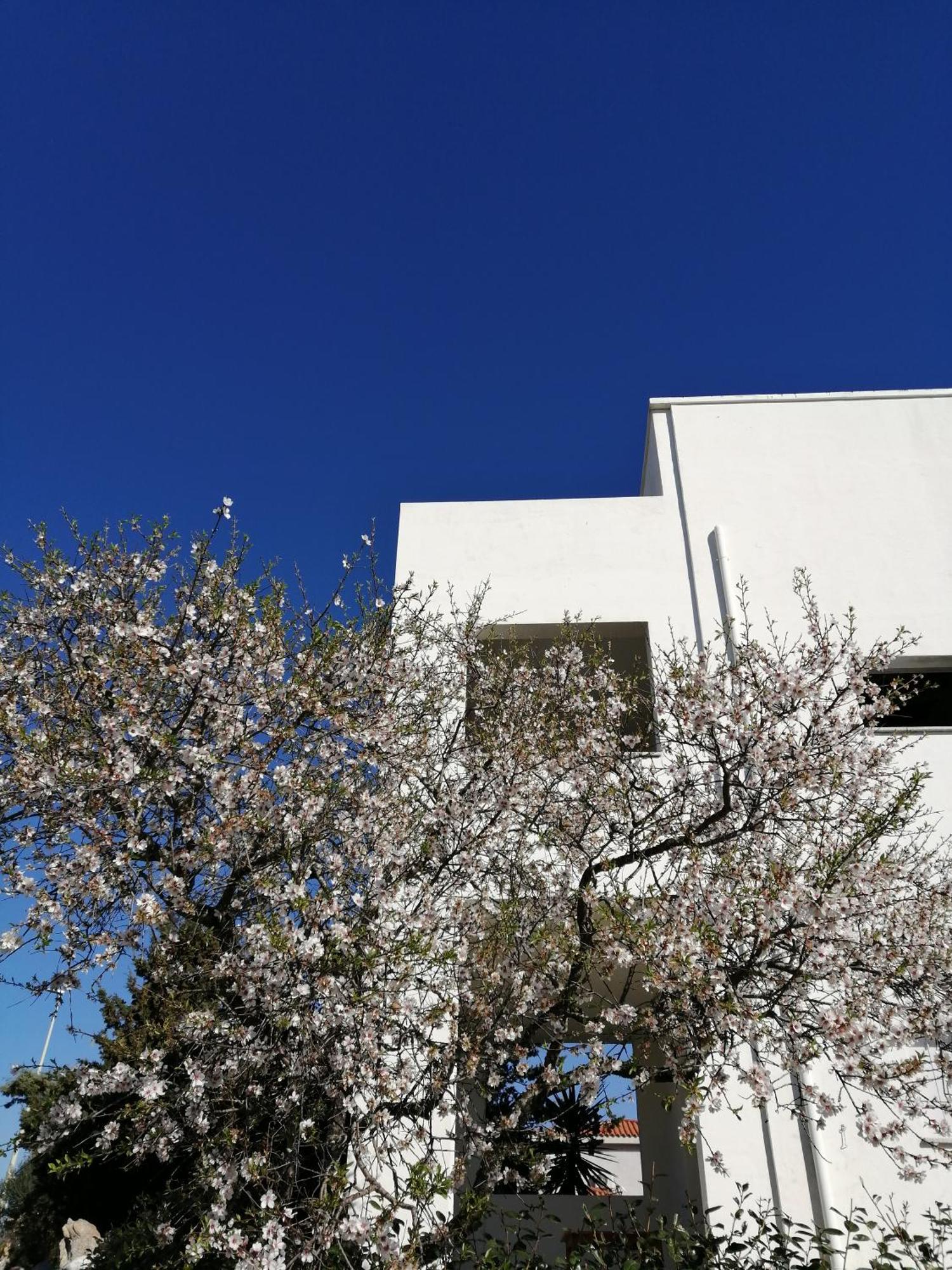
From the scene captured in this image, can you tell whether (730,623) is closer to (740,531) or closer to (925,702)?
(740,531)

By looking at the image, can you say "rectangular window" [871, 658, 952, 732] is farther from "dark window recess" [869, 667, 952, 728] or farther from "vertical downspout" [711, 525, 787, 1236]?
"vertical downspout" [711, 525, 787, 1236]

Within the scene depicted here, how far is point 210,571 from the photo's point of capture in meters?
5.68

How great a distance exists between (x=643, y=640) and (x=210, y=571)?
5418mm

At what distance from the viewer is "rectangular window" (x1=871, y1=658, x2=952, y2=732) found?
840cm

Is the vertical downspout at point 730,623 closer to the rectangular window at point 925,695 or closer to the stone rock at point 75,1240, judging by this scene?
the rectangular window at point 925,695

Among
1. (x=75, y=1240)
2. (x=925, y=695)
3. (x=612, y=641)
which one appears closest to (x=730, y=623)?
(x=612, y=641)

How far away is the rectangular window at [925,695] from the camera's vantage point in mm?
8398

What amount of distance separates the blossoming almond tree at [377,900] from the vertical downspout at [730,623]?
976 mm

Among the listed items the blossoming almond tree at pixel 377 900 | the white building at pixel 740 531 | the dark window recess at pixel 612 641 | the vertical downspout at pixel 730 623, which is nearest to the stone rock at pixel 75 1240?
the blossoming almond tree at pixel 377 900

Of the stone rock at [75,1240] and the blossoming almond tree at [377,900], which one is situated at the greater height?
the blossoming almond tree at [377,900]

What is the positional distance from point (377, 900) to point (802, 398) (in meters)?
8.16

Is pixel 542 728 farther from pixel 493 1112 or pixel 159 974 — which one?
pixel 159 974

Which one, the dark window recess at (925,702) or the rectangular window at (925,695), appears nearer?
A: the rectangular window at (925,695)

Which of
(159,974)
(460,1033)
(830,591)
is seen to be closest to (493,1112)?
(460,1033)
